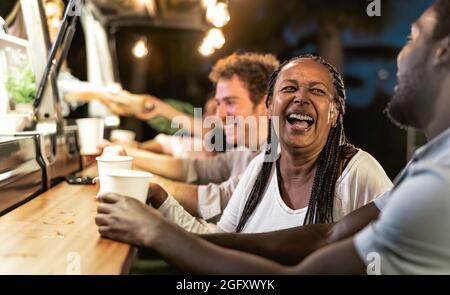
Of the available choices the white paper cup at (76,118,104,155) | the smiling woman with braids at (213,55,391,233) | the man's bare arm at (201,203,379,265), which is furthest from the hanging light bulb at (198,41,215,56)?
the man's bare arm at (201,203,379,265)

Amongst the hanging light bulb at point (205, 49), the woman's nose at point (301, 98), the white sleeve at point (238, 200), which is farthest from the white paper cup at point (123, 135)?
the woman's nose at point (301, 98)

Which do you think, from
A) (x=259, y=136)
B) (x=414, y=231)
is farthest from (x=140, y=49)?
(x=414, y=231)

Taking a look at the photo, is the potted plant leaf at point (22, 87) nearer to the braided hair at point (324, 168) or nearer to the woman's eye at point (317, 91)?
the braided hair at point (324, 168)

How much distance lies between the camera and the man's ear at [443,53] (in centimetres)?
89

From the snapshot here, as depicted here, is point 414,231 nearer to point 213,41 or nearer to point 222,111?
point 222,111

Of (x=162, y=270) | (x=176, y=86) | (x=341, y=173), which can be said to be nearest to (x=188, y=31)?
(x=176, y=86)

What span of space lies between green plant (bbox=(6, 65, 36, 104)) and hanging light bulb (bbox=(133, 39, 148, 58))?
880mm

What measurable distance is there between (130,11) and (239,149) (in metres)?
1.31

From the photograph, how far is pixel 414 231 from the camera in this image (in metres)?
0.79

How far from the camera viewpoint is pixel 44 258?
3.05ft

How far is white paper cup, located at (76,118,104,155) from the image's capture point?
1.98 m

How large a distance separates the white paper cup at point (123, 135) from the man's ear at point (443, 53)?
1917 millimetres

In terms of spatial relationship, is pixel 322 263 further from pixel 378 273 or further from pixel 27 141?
pixel 27 141
